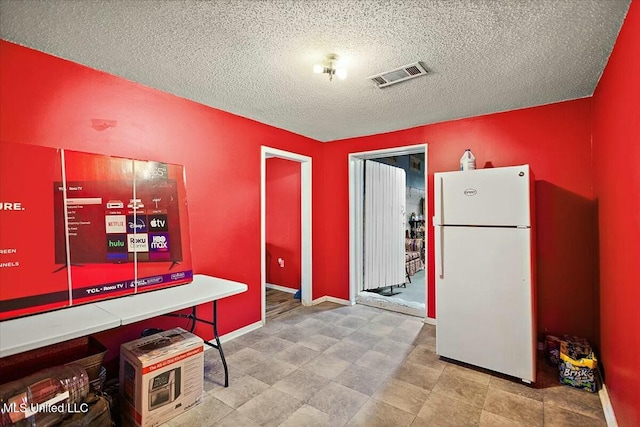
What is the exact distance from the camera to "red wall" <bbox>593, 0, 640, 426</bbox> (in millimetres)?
1434

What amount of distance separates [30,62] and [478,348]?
384 centimetres

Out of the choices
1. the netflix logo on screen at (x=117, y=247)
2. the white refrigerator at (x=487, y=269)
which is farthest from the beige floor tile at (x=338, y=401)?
the netflix logo on screen at (x=117, y=247)

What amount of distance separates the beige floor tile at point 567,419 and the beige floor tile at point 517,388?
0.14 m

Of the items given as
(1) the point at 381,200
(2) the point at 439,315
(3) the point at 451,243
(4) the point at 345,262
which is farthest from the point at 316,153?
(2) the point at 439,315

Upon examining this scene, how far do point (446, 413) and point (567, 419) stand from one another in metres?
0.75

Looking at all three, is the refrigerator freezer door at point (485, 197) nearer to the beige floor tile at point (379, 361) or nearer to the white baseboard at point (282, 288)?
the beige floor tile at point (379, 361)

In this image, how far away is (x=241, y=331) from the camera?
316 centimetres

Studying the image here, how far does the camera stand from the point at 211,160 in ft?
9.59

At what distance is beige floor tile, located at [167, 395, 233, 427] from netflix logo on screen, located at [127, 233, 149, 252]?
1.17 metres

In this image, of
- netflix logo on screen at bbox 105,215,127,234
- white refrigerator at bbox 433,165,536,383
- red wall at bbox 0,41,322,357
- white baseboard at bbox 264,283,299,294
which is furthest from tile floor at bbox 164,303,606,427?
white baseboard at bbox 264,283,299,294

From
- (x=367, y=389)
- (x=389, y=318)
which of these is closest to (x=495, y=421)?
(x=367, y=389)

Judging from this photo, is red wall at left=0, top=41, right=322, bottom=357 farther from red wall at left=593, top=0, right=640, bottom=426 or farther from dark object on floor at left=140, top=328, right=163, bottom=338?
red wall at left=593, top=0, right=640, bottom=426

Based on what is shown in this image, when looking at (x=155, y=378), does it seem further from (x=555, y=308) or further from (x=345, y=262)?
(x=555, y=308)

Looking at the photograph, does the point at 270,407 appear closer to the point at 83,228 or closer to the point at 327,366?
the point at 327,366
